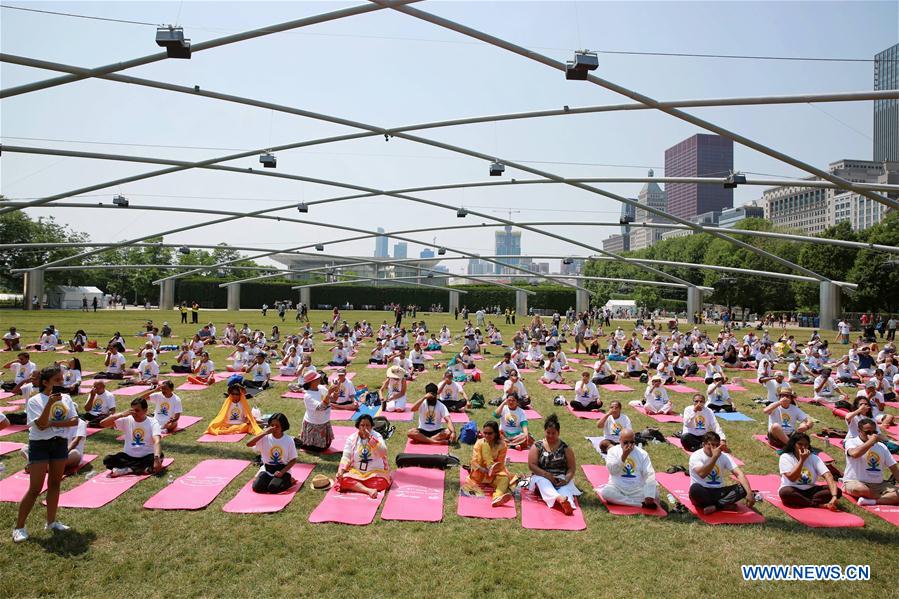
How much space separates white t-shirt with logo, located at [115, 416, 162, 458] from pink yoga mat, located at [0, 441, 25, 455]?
2.32m

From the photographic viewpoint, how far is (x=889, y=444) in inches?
402

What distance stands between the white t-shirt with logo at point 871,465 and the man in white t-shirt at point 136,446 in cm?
1028

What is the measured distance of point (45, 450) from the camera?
20.3 ft

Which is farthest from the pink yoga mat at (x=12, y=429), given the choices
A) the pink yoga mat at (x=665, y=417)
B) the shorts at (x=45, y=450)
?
the pink yoga mat at (x=665, y=417)

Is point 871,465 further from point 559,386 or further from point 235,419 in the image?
point 235,419

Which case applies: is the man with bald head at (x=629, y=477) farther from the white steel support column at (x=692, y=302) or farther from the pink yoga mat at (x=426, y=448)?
the white steel support column at (x=692, y=302)

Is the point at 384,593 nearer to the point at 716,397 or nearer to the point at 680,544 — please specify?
the point at 680,544

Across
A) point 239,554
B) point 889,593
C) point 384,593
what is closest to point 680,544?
point 889,593

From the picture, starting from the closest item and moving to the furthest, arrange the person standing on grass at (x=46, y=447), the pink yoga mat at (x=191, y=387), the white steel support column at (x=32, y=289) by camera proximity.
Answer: the person standing on grass at (x=46, y=447)
the pink yoga mat at (x=191, y=387)
the white steel support column at (x=32, y=289)

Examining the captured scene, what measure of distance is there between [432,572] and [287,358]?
1372 cm

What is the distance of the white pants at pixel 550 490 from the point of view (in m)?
7.43

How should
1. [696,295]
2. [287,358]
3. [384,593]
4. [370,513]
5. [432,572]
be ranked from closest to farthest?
[384,593]
[432,572]
[370,513]
[287,358]
[696,295]

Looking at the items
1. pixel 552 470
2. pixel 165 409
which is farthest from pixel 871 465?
pixel 165 409

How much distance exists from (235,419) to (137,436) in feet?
9.15
